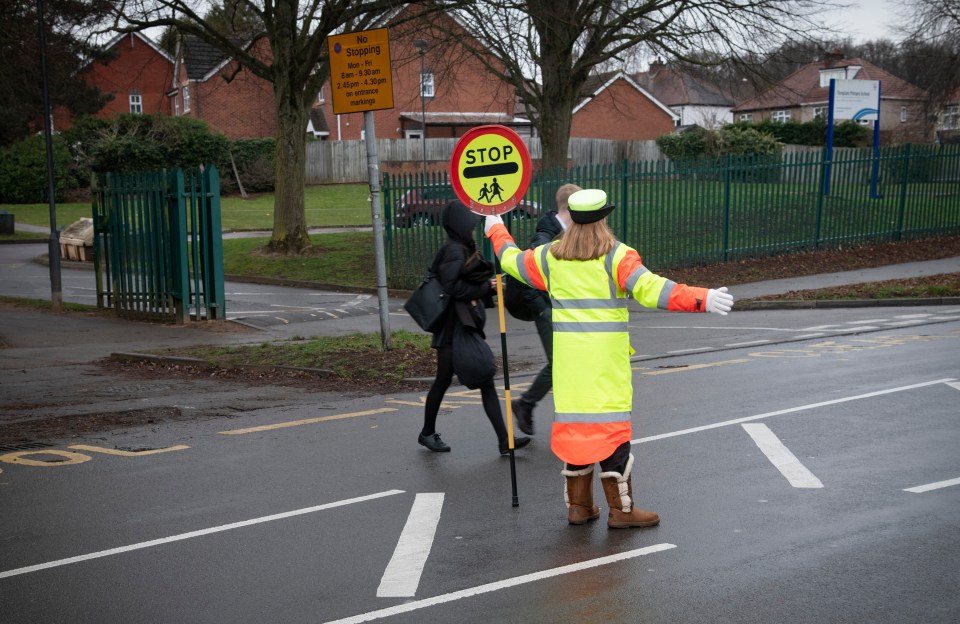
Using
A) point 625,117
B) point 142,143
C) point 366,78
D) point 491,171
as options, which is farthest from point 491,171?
point 625,117

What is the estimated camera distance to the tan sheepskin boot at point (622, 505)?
582 centimetres

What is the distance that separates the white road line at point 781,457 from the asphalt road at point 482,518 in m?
0.02

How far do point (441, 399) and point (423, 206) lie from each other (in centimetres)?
1254

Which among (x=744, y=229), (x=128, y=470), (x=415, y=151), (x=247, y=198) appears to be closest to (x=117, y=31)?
(x=744, y=229)

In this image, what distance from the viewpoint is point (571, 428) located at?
584 centimetres

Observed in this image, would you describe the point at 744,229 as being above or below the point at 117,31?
below

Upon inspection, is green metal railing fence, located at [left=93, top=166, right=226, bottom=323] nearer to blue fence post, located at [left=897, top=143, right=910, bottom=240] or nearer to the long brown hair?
the long brown hair

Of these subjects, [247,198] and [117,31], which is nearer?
[117,31]

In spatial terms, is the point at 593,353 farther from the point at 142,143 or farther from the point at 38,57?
the point at 142,143

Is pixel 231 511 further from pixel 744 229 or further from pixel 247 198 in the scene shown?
pixel 247 198

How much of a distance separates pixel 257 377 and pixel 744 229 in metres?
13.8

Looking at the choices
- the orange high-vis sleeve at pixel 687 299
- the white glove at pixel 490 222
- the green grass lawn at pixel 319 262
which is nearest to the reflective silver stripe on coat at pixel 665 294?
the orange high-vis sleeve at pixel 687 299

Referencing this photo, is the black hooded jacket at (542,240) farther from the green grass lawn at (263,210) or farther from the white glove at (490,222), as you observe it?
the green grass lawn at (263,210)

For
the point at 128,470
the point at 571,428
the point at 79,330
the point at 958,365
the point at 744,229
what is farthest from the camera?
the point at 744,229
